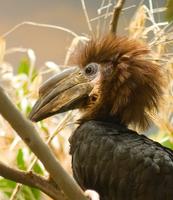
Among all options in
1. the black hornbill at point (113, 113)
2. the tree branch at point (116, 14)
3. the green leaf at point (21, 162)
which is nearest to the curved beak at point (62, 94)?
the black hornbill at point (113, 113)

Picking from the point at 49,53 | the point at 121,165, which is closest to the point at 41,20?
the point at 49,53

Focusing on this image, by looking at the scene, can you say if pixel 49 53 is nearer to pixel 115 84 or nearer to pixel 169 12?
pixel 115 84

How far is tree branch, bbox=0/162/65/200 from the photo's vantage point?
4.18ft

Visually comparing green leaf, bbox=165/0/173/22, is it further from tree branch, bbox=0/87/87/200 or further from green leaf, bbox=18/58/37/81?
green leaf, bbox=18/58/37/81

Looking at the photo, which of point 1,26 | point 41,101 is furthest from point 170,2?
point 1,26

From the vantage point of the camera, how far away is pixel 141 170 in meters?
1.54

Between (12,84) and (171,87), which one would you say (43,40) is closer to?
(12,84)

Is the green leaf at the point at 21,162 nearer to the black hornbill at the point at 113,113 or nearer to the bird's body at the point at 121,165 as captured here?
the black hornbill at the point at 113,113

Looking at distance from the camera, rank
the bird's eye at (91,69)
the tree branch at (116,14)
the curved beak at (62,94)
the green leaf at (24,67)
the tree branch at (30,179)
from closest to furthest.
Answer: the tree branch at (30,179)
the curved beak at (62,94)
the bird's eye at (91,69)
the tree branch at (116,14)
the green leaf at (24,67)

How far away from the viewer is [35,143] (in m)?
0.99

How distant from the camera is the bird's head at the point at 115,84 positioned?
1843 millimetres

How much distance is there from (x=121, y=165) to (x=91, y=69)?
43 centimetres

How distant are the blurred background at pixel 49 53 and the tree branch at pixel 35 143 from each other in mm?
794

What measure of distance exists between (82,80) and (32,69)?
0.58 metres
